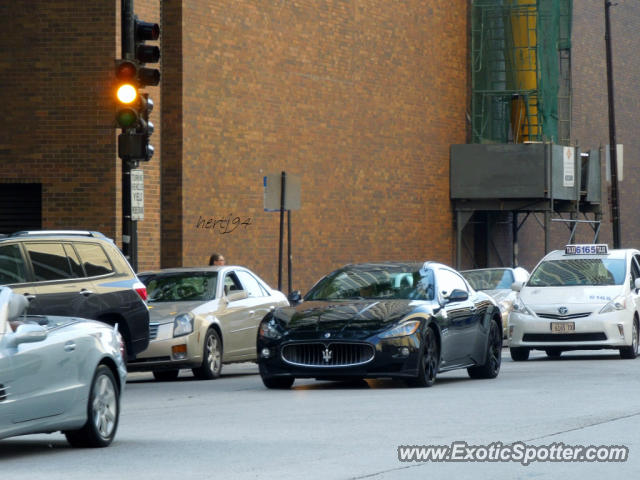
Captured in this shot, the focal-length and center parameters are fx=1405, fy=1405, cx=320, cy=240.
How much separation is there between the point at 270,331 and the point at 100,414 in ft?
17.7

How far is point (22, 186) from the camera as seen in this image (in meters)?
24.5

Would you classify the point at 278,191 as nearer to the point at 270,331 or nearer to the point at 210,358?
the point at 210,358

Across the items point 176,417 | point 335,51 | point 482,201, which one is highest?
point 335,51

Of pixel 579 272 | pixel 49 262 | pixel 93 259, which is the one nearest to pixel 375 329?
pixel 93 259

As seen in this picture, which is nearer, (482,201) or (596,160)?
(482,201)

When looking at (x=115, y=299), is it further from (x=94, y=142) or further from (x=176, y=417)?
(x=94, y=142)

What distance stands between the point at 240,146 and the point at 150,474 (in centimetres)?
1958

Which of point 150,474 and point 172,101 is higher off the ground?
point 172,101

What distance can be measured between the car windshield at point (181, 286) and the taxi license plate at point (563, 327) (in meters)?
5.41

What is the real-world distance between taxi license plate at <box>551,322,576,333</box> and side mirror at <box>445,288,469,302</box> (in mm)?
5336

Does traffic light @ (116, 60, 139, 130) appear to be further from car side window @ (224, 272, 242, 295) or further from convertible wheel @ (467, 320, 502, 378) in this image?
convertible wheel @ (467, 320, 502, 378)

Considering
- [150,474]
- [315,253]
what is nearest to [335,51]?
[315,253]

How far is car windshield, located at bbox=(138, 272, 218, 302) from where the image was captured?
19094 mm

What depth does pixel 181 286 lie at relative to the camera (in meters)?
19.3
